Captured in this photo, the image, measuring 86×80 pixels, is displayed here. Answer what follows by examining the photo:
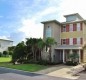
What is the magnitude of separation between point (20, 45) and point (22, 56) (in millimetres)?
2230

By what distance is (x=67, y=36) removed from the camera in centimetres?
3400

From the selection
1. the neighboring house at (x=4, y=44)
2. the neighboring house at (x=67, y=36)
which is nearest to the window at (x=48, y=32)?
the neighboring house at (x=67, y=36)

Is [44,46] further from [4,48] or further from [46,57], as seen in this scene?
[4,48]

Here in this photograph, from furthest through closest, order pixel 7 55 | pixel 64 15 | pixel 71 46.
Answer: pixel 7 55 → pixel 64 15 → pixel 71 46

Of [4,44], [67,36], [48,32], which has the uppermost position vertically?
[48,32]

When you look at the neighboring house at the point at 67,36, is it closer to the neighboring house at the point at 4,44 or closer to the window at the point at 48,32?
the window at the point at 48,32

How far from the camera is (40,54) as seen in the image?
3388 centimetres

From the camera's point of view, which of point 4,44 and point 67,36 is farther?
point 4,44

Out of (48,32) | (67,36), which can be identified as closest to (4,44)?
(48,32)

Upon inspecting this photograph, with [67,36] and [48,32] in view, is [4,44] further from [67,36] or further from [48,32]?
[67,36]

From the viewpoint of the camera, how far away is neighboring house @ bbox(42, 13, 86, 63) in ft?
105

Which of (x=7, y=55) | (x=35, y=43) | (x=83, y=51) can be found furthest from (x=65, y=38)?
(x=7, y=55)

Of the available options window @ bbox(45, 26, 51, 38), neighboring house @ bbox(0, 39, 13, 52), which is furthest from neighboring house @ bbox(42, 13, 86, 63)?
neighboring house @ bbox(0, 39, 13, 52)

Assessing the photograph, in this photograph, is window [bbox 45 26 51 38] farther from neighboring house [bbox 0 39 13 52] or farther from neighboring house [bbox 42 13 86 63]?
neighboring house [bbox 0 39 13 52]
